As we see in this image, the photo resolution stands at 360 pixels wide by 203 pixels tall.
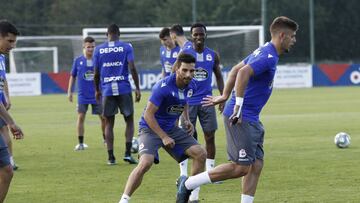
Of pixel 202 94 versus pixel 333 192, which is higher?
pixel 202 94

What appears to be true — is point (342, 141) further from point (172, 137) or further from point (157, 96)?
point (157, 96)

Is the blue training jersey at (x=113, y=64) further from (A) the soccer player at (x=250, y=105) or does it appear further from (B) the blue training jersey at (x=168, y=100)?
(A) the soccer player at (x=250, y=105)

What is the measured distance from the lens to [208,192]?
1270 centimetres

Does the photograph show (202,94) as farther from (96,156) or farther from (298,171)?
(96,156)

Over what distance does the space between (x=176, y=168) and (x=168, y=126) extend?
4317 mm

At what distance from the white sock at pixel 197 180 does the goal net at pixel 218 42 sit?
3679 cm

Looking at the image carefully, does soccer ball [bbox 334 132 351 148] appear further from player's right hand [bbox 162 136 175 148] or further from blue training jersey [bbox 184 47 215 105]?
player's right hand [bbox 162 136 175 148]

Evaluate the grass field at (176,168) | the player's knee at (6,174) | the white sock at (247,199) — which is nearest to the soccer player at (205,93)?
the grass field at (176,168)

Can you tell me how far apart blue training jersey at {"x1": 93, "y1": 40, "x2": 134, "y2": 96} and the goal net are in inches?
1209

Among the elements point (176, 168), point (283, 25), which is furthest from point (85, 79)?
point (283, 25)

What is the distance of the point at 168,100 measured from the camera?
11.0 m

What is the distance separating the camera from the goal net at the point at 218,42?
47.8 meters

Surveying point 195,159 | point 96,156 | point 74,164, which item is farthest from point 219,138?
point 195,159

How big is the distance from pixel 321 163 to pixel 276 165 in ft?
2.64
